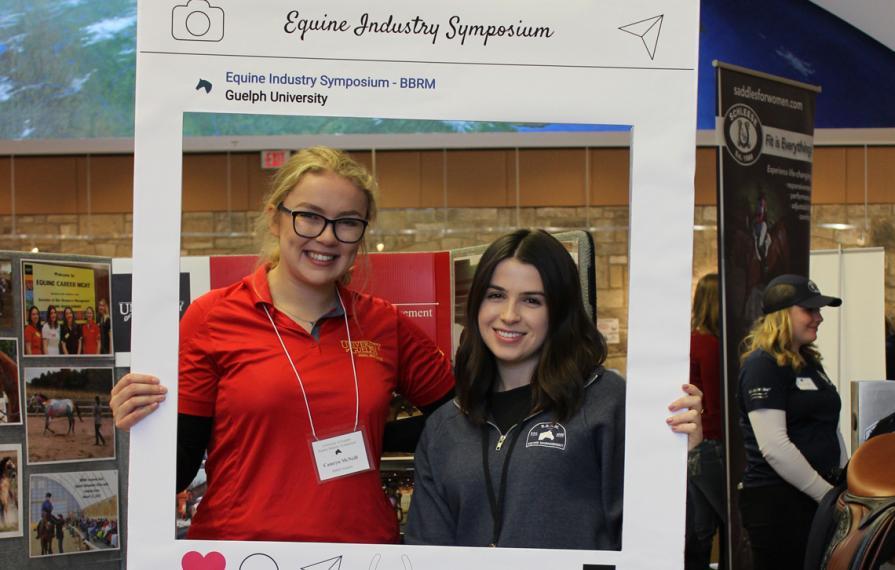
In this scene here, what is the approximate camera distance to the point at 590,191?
24.7ft

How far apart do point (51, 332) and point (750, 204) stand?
10.1 feet

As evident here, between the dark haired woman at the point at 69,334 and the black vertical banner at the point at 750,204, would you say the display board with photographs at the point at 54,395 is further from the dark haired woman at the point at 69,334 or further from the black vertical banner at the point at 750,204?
the black vertical banner at the point at 750,204

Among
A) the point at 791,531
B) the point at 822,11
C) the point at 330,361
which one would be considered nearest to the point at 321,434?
the point at 330,361

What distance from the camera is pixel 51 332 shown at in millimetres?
3152

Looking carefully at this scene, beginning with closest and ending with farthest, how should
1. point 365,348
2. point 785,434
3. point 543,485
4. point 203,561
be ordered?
point 203,561
point 543,485
point 365,348
point 785,434

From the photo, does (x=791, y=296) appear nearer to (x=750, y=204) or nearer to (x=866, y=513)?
(x=750, y=204)

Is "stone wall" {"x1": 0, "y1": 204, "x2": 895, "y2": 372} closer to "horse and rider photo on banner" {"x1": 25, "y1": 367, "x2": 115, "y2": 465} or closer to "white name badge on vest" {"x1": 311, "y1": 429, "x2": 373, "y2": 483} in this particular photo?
"horse and rider photo on banner" {"x1": 25, "y1": 367, "x2": 115, "y2": 465}

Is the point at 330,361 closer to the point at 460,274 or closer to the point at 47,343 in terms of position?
the point at 460,274

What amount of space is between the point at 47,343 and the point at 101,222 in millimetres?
5161

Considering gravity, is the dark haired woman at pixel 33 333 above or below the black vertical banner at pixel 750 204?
below

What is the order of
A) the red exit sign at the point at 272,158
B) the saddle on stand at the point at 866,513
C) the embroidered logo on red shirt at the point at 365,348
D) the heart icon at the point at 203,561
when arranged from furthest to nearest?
the red exit sign at the point at 272,158, the saddle on stand at the point at 866,513, the embroidered logo on red shirt at the point at 365,348, the heart icon at the point at 203,561

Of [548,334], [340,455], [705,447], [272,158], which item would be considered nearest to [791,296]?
[705,447]

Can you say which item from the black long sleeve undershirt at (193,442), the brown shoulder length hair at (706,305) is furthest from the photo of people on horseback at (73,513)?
the brown shoulder length hair at (706,305)

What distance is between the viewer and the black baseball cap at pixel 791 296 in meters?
4.02
